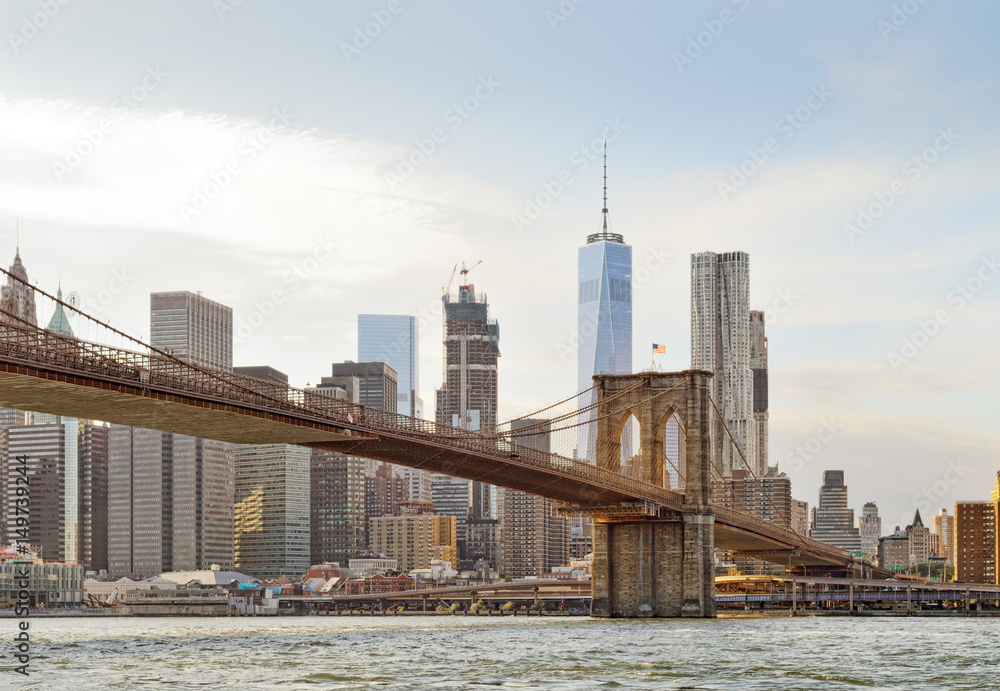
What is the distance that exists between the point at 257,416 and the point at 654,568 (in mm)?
36863

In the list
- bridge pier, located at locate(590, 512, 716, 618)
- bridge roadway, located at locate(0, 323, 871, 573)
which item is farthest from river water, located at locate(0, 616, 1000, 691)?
bridge pier, located at locate(590, 512, 716, 618)

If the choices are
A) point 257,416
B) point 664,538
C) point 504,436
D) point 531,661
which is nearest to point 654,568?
point 664,538

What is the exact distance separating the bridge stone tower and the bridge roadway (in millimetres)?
1342

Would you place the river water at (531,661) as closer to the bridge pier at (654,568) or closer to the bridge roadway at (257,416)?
the bridge roadway at (257,416)

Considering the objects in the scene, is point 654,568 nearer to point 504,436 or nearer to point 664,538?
point 664,538

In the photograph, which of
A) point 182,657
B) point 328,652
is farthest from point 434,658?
point 182,657

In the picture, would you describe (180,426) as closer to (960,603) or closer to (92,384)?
(92,384)

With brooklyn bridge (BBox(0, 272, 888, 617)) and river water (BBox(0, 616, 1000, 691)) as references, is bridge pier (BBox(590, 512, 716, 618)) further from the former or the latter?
river water (BBox(0, 616, 1000, 691))

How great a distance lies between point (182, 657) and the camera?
184 ft

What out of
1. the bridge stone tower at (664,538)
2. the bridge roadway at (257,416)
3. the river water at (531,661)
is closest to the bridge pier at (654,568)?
the bridge stone tower at (664,538)

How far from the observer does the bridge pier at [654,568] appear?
92625mm

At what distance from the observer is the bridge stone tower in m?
92.6

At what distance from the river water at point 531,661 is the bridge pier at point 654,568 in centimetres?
1466

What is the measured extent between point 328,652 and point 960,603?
374 ft
